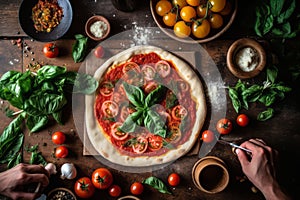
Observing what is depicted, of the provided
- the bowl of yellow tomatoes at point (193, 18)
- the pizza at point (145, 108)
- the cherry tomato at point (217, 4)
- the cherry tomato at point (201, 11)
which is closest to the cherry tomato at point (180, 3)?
the bowl of yellow tomatoes at point (193, 18)

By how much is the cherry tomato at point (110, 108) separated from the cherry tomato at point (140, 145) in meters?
0.30

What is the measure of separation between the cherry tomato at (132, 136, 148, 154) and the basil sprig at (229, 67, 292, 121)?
2.75 feet

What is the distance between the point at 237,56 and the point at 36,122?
1.84 m

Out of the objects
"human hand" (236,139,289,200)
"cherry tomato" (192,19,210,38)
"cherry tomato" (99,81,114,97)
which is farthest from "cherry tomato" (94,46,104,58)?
"human hand" (236,139,289,200)

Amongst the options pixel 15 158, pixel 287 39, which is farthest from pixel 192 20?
pixel 15 158

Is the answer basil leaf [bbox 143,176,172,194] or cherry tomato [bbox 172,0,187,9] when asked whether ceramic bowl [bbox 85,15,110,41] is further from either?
basil leaf [bbox 143,176,172,194]

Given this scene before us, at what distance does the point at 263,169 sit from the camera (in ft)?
11.0

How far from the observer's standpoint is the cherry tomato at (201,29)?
3648 millimetres

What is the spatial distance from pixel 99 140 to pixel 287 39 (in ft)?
6.17

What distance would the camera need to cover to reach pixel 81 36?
3.76 meters

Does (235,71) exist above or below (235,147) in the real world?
above

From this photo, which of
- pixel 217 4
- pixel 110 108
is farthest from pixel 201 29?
pixel 110 108

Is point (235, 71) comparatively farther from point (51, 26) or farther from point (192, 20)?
point (51, 26)

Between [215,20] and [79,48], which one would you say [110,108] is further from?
[215,20]
